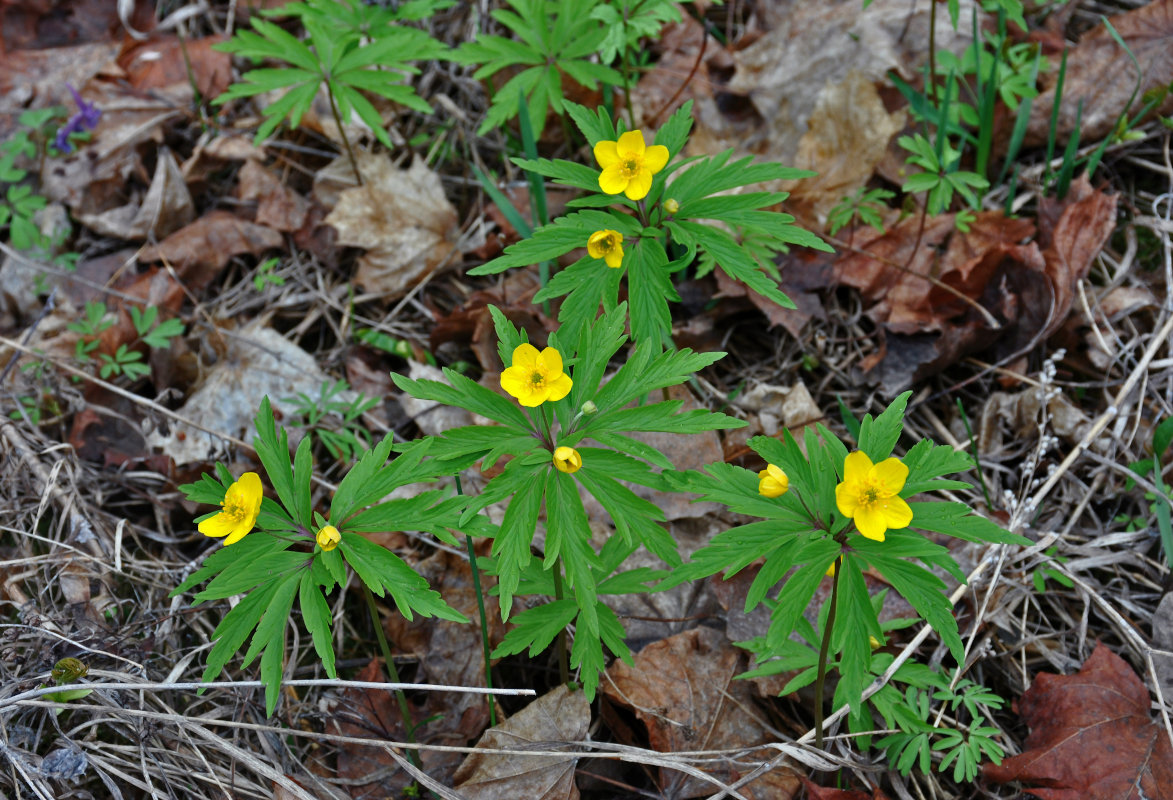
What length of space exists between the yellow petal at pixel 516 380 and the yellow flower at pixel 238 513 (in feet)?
2.11

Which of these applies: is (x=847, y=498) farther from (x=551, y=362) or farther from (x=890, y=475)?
(x=551, y=362)

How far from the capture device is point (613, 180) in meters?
2.44

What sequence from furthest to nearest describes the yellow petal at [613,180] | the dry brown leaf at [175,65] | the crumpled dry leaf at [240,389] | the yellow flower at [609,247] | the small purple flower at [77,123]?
1. the dry brown leaf at [175,65]
2. the small purple flower at [77,123]
3. the crumpled dry leaf at [240,389]
4. the yellow flower at [609,247]
5. the yellow petal at [613,180]

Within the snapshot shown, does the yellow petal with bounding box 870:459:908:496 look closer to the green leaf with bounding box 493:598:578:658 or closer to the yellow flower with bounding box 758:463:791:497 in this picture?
the yellow flower with bounding box 758:463:791:497

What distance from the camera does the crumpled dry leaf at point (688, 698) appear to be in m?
2.52

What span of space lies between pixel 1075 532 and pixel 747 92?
254cm

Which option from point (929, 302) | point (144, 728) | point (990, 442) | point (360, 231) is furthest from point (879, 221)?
point (144, 728)

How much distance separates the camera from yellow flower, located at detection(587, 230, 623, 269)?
2527 mm

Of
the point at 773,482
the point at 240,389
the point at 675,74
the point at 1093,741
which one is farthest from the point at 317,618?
the point at 675,74

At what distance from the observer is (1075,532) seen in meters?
3.01

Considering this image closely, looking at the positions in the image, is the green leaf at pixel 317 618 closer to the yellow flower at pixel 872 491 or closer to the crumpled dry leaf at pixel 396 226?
the yellow flower at pixel 872 491

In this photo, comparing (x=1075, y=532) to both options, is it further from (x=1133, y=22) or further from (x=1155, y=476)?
(x=1133, y=22)

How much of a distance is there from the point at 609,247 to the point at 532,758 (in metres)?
1.51

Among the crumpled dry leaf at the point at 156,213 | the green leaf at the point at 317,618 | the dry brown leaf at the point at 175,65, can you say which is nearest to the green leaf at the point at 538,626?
the green leaf at the point at 317,618
